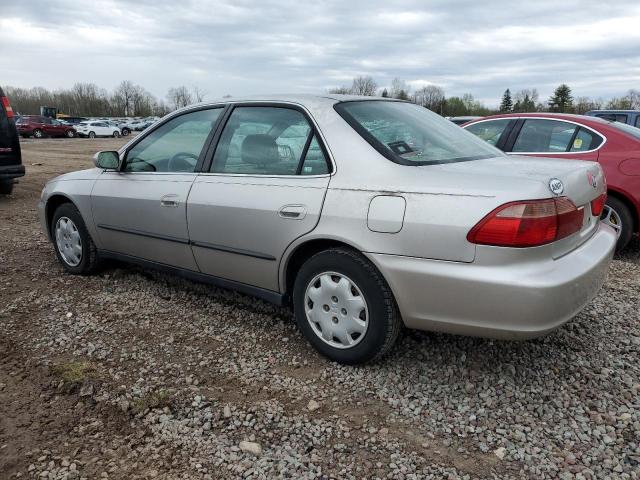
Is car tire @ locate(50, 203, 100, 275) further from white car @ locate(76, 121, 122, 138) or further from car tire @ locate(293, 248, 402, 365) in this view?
white car @ locate(76, 121, 122, 138)

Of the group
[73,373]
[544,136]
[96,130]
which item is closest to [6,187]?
[73,373]

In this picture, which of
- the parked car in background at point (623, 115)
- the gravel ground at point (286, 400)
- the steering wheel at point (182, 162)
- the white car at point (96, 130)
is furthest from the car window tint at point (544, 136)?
the white car at point (96, 130)

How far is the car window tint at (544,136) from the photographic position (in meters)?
5.69

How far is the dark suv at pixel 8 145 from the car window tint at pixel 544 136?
286 inches

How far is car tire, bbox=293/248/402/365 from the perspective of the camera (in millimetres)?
2699

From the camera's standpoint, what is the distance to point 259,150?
3.29m

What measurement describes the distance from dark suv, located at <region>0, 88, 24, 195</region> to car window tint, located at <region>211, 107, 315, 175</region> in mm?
5950

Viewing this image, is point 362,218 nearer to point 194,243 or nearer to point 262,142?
point 262,142

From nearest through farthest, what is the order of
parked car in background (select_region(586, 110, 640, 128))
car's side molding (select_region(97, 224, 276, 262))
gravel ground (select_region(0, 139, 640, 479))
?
gravel ground (select_region(0, 139, 640, 479)), car's side molding (select_region(97, 224, 276, 262)), parked car in background (select_region(586, 110, 640, 128))

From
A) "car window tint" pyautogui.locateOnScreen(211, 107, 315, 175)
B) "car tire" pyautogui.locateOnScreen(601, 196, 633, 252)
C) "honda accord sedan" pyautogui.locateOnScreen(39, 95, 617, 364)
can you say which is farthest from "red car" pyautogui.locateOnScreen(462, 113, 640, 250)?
"car window tint" pyautogui.locateOnScreen(211, 107, 315, 175)

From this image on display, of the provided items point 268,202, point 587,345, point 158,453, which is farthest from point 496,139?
point 158,453

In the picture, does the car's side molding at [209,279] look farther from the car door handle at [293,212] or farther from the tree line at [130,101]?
the tree line at [130,101]

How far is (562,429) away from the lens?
7.85ft

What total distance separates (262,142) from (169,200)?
0.82 metres
